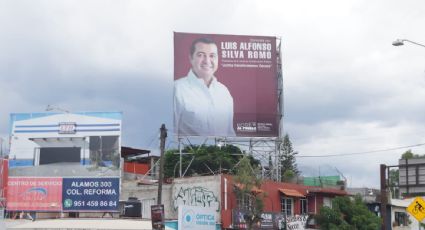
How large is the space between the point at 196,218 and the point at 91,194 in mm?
8089

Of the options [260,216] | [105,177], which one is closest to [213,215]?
[260,216]

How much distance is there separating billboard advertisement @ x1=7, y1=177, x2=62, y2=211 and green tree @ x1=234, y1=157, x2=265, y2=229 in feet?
37.5

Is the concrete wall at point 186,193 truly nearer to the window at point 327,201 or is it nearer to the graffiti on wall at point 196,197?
the graffiti on wall at point 196,197

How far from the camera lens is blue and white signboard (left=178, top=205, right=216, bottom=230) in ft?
122

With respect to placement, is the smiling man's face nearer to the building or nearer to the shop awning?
the building

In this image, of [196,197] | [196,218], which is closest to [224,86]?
[196,197]

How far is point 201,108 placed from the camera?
47.4m

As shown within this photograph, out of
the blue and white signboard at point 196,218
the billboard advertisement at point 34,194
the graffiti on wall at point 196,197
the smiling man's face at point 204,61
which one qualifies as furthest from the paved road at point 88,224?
the smiling man's face at point 204,61

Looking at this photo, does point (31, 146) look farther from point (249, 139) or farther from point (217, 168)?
point (217, 168)

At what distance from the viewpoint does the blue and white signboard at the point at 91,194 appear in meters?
41.9

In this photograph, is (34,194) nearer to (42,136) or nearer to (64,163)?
(64,163)

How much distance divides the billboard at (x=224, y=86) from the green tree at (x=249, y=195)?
7195mm

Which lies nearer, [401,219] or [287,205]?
[287,205]

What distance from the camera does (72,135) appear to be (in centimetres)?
4325
